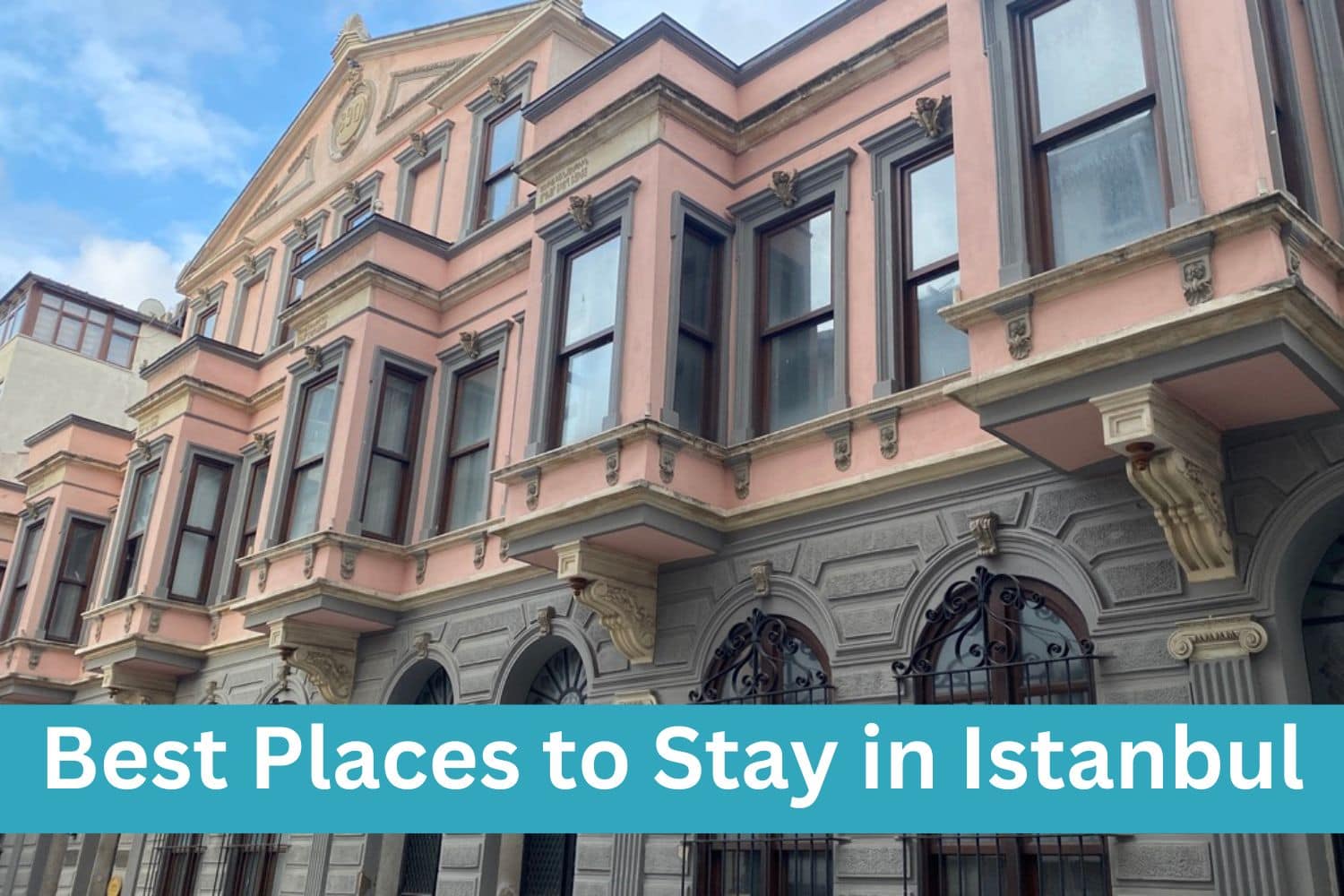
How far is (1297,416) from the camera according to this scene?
7.22 meters

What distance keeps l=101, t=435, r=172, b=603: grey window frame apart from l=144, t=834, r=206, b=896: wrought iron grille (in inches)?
175

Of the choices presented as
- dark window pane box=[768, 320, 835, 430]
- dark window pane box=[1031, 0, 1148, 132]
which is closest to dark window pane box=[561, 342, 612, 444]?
dark window pane box=[768, 320, 835, 430]

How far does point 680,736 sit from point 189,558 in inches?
547

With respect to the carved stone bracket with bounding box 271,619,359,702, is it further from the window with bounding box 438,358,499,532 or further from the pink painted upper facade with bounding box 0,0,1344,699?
the window with bounding box 438,358,499,532

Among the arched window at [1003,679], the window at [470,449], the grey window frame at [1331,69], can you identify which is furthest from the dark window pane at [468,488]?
the grey window frame at [1331,69]

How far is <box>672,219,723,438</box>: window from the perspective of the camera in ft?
36.5

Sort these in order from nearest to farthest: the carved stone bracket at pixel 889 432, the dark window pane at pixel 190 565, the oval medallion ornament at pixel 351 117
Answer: the carved stone bracket at pixel 889 432
the dark window pane at pixel 190 565
the oval medallion ornament at pixel 351 117

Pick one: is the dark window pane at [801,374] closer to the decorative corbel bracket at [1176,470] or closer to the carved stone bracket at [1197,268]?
the decorative corbel bracket at [1176,470]

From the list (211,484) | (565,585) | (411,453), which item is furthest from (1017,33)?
(211,484)

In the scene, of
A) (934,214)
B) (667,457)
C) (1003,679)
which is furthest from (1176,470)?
(667,457)

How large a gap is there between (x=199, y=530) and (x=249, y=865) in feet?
19.3

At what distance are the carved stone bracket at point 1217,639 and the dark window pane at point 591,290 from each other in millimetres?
6194

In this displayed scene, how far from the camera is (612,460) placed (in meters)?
10.6

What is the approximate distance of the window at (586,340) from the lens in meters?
11.6
